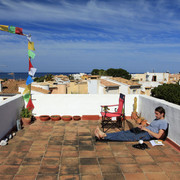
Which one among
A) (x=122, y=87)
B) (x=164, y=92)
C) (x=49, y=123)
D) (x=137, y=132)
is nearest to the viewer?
(x=137, y=132)

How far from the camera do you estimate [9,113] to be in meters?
4.83

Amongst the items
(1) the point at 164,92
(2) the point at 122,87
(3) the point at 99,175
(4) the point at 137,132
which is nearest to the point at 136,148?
(4) the point at 137,132

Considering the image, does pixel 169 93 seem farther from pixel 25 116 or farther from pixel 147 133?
pixel 25 116

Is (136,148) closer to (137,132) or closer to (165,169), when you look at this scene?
(137,132)

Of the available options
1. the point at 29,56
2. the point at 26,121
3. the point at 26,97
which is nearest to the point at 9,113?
the point at 26,121

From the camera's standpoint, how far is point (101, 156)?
11.2 ft

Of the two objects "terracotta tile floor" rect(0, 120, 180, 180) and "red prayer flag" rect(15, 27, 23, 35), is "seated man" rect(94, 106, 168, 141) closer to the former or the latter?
"terracotta tile floor" rect(0, 120, 180, 180)

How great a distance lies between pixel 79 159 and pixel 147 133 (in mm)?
1714

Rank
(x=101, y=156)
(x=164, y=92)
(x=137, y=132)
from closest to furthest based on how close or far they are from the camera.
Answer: (x=101, y=156)
(x=137, y=132)
(x=164, y=92)

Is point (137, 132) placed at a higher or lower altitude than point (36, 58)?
lower

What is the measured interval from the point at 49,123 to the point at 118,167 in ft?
10.2

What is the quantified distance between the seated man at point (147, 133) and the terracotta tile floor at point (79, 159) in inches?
5.7

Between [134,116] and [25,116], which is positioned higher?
[25,116]

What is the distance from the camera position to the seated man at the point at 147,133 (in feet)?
12.5
